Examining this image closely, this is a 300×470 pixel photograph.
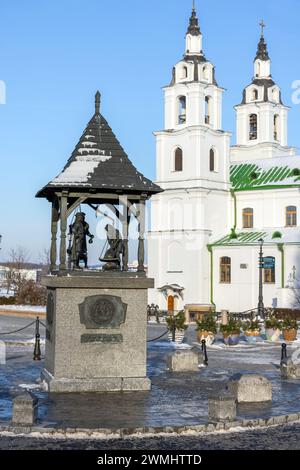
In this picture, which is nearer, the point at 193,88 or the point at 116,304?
the point at 116,304

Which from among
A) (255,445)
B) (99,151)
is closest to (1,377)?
(99,151)

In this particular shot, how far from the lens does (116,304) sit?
1552cm

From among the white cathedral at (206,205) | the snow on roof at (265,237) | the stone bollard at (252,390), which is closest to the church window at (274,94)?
the white cathedral at (206,205)

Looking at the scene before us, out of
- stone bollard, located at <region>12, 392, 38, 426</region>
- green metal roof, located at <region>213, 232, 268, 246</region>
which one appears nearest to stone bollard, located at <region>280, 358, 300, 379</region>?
stone bollard, located at <region>12, 392, 38, 426</region>

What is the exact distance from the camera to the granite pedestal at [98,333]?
15.2 m

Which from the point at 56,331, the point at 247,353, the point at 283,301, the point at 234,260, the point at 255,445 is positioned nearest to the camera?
the point at 255,445

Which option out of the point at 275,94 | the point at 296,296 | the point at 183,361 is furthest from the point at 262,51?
the point at 183,361

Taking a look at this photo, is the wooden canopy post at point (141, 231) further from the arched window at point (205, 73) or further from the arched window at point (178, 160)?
the arched window at point (205, 73)

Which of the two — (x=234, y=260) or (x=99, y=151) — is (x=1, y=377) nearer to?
(x=99, y=151)

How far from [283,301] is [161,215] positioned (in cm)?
1347

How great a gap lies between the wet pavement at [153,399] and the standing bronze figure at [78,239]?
2783 mm

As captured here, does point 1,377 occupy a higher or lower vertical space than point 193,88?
lower

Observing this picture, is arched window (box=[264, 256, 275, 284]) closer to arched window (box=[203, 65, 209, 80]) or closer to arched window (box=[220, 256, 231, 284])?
arched window (box=[220, 256, 231, 284])
